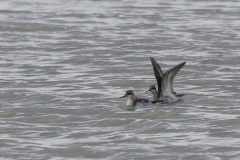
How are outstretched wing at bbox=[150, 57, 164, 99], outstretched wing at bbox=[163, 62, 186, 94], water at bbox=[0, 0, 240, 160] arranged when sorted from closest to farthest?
1. water at bbox=[0, 0, 240, 160]
2. outstretched wing at bbox=[150, 57, 164, 99]
3. outstretched wing at bbox=[163, 62, 186, 94]

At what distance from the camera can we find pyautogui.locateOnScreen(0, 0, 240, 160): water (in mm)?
9547

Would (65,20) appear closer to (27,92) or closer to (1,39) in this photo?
(1,39)

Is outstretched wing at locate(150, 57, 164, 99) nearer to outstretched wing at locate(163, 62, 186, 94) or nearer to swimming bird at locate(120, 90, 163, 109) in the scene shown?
outstretched wing at locate(163, 62, 186, 94)

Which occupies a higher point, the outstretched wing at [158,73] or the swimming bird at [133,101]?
the outstretched wing at [158,73]

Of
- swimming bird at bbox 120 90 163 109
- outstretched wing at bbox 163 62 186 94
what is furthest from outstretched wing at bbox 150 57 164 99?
swimming bird at bbox 120 90 163 109

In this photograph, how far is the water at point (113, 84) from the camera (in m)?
9.55

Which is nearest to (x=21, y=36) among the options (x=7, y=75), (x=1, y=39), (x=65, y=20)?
(x=1, y=39)

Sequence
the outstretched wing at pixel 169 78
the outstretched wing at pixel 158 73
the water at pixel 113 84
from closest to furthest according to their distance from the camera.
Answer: the water at pixel 113 84, the outstretched wing at pixel 158 73, the outstretched wing at pixel 169 78

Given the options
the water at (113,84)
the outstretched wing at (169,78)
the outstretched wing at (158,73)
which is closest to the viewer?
the water at (113,84)

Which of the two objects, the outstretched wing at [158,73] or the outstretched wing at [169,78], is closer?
the outstretched wing at [158,73]

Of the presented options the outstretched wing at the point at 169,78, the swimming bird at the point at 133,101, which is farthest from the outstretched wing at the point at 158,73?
the swimming bird at the point at 133,101

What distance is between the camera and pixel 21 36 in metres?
21.6

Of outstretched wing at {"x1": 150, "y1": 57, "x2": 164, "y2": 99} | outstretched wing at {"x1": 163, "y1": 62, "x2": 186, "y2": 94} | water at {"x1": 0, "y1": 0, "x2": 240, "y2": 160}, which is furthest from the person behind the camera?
outstretched wing at {"x1": 163, "y1": 62, "x2": 186, "y2": 94}

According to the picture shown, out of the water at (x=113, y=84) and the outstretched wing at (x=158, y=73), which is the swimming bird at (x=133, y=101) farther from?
the outstretched wing at (x=158, y=73)
